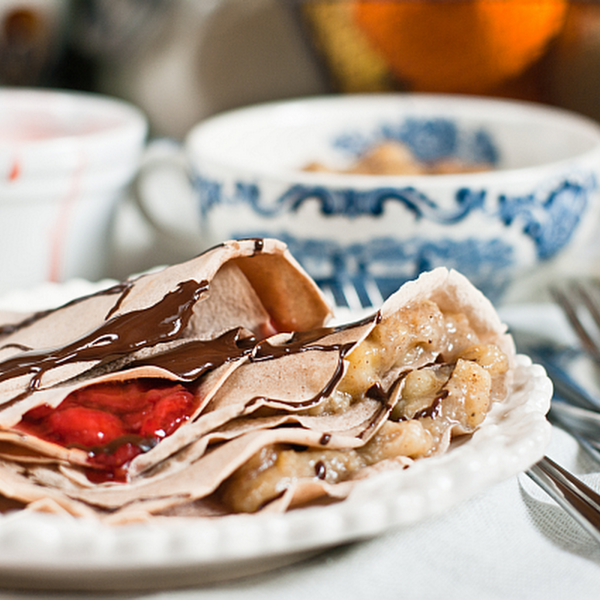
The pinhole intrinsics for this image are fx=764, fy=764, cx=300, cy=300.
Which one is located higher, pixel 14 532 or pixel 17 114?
pixel 14 532

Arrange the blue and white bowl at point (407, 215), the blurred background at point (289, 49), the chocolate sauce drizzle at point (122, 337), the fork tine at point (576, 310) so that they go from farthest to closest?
the blurred background at point (289, 49)
the blue and white bowl at point (407, 215)
the fork tine at point (576, 310)
the chocolate sauce drizzle at point (122, 337)

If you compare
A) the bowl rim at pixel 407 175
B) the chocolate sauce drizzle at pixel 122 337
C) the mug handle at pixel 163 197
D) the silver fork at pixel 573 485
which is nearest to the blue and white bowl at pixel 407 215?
the bowl rim at pixel 407 175

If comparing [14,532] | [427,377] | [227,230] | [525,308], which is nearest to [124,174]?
[227,230]

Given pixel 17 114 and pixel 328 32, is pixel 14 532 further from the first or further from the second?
pixel 328 32

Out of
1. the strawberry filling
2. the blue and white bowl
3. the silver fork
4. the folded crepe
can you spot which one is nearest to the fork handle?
the silver fork

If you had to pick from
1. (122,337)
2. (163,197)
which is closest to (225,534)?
(122,337)

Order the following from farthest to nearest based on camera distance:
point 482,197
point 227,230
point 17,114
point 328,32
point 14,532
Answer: point 328,32 → point 17,114 → point 227,230 → point 482,197 → point 14,532

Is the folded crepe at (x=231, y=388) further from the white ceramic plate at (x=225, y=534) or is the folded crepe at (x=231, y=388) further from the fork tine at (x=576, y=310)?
the fork tine at (x=576, y=310)
